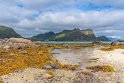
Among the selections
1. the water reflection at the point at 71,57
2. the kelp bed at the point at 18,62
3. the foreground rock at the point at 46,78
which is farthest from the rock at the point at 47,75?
the water reflection at the point at 71,57

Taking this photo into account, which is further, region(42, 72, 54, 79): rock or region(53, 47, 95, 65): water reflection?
region(53, 47, 95, 65): water reflection

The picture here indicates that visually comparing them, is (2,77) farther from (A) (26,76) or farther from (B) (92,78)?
(B) (92,78)

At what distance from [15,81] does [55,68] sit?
1172 cm

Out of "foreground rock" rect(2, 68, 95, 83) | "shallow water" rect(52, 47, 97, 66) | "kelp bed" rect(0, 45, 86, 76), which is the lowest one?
"foreground rock" rect(2, 68, 95, 83)

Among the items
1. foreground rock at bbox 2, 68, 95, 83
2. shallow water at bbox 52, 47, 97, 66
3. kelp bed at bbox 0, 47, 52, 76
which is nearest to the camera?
foreground rock at bbox 2, 68, 95, 83

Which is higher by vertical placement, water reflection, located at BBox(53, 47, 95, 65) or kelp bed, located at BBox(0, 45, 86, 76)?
kelp bed, located at BBox(0, 45, 86, 76)

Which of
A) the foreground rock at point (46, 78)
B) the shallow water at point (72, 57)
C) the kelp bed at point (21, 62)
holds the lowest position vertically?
the foreground rock at point (46, 78)

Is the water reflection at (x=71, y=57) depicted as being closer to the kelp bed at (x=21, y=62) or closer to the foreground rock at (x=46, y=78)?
the kelp bed at (x=21, y=62)

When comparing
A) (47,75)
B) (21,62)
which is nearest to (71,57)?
(21,62)

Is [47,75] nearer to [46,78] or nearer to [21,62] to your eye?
[46,78]

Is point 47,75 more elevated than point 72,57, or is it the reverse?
point 72,57

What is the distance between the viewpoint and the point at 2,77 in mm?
35562

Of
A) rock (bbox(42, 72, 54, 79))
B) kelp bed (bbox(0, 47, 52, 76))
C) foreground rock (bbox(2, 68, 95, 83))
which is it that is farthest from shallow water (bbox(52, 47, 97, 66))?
rock (bbox(42, 72, 54, 79))

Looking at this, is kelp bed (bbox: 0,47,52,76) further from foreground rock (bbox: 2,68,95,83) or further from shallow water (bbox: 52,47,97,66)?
shallow water (bbox: 52,47,97,66)
